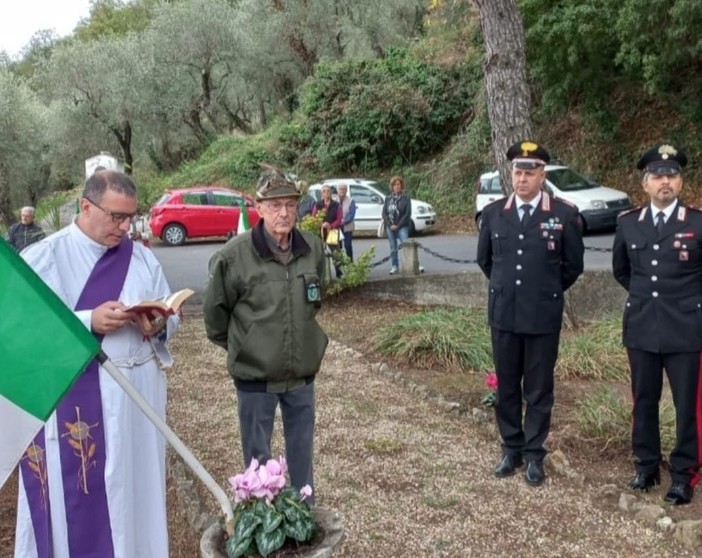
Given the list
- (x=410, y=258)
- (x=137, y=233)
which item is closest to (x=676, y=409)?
(x=137, y=233)

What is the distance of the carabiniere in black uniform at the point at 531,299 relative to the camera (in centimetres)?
485

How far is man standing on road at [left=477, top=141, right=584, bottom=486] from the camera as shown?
190 inches

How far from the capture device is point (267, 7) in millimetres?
34656

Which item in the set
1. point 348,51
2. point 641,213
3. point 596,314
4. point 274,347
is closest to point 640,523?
point 641,213

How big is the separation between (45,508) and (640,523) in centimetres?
307

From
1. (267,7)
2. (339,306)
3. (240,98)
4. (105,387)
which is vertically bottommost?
(339,306)

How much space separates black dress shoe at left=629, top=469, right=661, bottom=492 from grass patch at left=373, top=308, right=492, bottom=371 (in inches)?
115

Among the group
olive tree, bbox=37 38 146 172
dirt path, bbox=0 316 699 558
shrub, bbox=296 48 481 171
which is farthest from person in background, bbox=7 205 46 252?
olive tree, bbox=37 38 146 172

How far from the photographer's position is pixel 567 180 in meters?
18.8

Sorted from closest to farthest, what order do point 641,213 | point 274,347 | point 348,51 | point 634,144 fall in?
point 274,347 < point 641,213 < point 634,144 < point 348,51

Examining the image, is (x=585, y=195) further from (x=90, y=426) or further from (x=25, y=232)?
(x=90, y=426)

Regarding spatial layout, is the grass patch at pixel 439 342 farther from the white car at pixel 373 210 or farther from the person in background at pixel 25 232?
the white car at pixel 373 210

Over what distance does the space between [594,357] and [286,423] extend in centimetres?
434

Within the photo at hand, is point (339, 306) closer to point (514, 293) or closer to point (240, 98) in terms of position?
point (514, 293)
